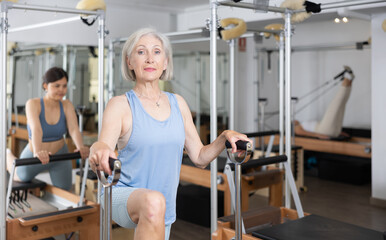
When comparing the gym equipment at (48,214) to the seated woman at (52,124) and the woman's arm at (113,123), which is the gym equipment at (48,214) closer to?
the seated woman at (52,124)

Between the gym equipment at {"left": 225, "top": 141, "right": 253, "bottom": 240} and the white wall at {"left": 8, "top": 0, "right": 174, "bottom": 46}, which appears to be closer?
the gym equipment at {"left": 225, "top": 141, "right": 253, "bottom": 240}

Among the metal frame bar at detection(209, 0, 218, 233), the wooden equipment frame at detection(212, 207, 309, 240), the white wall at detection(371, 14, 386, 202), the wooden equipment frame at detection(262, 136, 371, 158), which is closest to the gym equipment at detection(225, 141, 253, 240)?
the wooden equipment frame at detection(212, 207, 309, 240)

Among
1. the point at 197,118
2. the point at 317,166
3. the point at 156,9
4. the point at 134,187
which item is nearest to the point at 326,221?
the point at 134,187

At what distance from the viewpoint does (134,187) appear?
5.44 feet

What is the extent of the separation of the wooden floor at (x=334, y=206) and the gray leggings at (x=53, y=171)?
41.8 inches

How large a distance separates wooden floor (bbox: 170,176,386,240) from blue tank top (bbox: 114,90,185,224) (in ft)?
8.25

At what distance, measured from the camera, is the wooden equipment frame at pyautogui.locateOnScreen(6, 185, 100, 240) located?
2.89m

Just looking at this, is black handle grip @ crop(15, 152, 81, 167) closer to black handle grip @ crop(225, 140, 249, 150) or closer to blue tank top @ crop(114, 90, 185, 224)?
blue tank top @ crop(114, 90, 185, 224)

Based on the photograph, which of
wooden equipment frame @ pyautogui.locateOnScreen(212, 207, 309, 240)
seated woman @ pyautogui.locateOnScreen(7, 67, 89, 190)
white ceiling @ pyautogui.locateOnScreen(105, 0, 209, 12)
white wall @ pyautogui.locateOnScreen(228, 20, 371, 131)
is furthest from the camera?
white wall @ pyautogui.locateOnScreen(228, 20, 371, 131)

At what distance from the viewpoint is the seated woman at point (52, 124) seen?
147 inches

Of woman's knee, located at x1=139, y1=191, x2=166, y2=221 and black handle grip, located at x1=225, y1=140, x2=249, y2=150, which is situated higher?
black handle grip, located at x1=225, y1=140, x2=249, y2=150

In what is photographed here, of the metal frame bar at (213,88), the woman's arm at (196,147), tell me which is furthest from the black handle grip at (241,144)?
the metal frame bar at (213,88)

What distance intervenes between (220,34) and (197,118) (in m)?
3.70

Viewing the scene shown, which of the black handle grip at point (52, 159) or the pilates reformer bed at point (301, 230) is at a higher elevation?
the black handle grip at point (52, 159)
